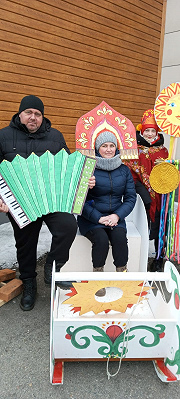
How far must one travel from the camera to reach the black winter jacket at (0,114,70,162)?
212 cm

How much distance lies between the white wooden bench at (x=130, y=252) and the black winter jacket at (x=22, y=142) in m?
0.80

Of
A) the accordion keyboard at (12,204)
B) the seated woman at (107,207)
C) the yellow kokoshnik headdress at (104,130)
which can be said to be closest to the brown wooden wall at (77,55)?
the yellow kokoshnik headdress at (104,130)

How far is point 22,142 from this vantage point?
7.00 feet

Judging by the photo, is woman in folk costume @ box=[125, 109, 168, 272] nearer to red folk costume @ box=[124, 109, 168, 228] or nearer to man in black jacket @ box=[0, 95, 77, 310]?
red folk costume @ box=[124, 109, 168, 228]

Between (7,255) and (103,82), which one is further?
(103,82)

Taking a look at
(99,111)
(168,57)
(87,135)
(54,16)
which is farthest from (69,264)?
(168,57)

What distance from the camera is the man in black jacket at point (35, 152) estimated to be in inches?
82.4

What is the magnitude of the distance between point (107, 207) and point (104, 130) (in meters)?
0.70

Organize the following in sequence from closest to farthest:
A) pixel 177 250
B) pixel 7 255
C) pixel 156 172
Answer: pixel 156 172
pixel 177 250
pixel 7 255

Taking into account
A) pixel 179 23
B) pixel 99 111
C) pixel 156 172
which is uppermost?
pixel 179 23

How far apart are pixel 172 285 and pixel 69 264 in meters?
1.15

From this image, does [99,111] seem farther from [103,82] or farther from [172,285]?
[103,82]

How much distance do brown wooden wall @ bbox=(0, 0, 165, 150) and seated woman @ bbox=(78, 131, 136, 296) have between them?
2150 mm

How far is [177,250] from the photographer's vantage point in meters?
2.67
